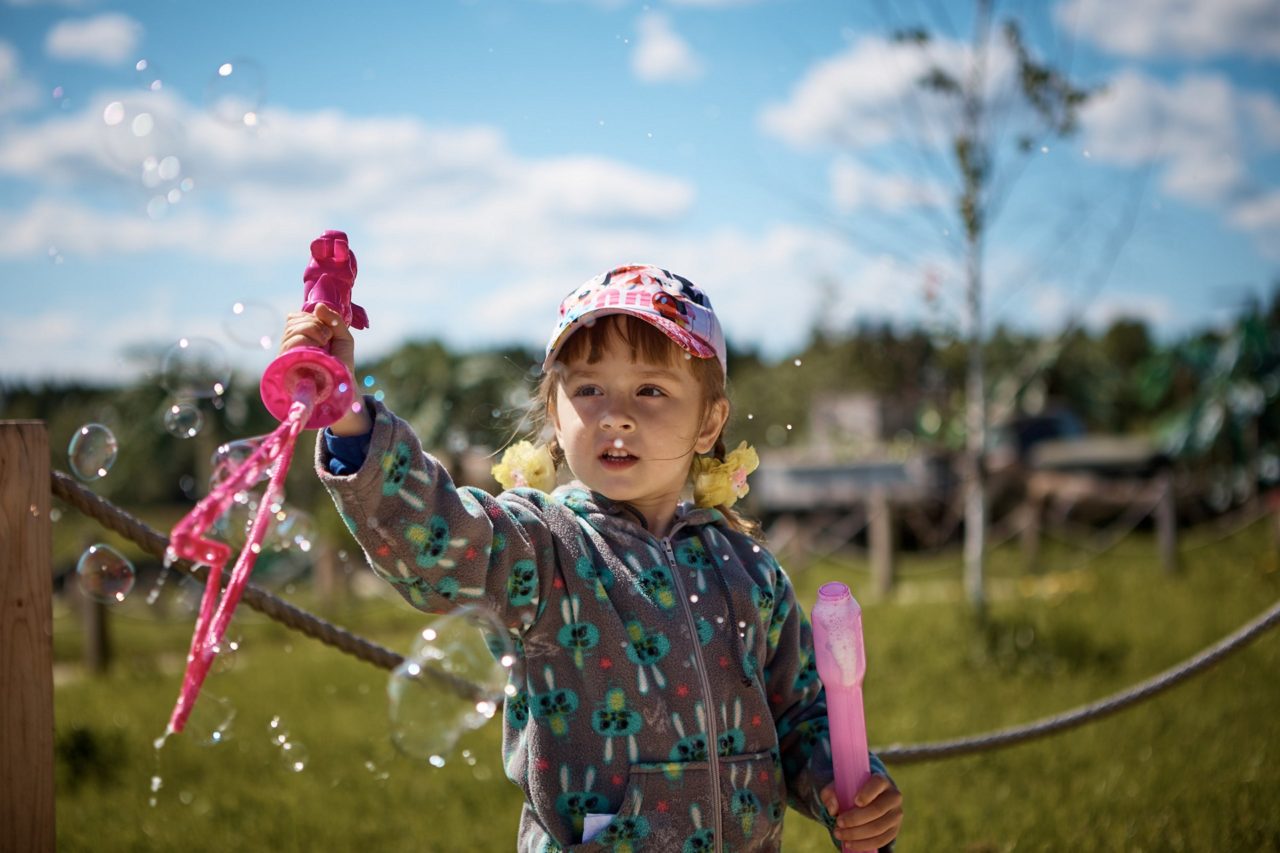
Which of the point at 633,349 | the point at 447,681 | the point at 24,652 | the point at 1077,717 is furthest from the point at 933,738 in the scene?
the point at 24,652

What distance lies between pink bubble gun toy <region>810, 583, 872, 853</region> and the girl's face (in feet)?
1.07

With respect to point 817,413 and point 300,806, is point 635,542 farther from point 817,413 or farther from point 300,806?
point 817,413

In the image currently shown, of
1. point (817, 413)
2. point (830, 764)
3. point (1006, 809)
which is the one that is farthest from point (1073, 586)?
point (817, 413)

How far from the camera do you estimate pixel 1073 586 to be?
842 cm

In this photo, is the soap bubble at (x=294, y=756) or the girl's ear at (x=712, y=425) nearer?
the girl's ear at (x=712, y=425)

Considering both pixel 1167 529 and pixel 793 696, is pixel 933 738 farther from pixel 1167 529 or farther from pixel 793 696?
pixel 1167 529

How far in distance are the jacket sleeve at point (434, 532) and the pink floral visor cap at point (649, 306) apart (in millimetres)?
330

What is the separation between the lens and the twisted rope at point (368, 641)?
1.99 metres

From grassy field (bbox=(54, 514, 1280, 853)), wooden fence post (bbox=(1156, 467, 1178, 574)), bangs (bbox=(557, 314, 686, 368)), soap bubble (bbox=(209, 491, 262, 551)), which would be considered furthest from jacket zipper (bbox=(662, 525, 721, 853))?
wooden fence post (bbox=(1156, 467, 1178, 574))

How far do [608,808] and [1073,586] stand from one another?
754 cm

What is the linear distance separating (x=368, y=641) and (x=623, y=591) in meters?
0.83

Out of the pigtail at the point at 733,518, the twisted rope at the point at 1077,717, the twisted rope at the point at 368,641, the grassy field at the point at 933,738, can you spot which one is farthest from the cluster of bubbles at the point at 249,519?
the twisted rope at the point at 1077,717

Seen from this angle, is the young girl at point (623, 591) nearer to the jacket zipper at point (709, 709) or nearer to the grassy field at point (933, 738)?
the jacket zipper at point (709, 709)

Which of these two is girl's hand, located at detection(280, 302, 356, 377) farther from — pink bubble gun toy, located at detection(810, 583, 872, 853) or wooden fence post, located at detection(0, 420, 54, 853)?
pink bubble gun toy, located at detection(810, 583, 872, 853)
